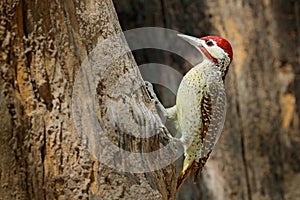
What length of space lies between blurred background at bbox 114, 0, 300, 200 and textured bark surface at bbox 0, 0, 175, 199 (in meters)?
1.87

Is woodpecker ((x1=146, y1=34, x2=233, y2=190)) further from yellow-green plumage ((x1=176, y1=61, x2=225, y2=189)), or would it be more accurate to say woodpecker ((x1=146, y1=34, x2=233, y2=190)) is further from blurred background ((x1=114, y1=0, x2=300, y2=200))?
blurred background ((x1=114, y1=0, x2=300, y2=200))

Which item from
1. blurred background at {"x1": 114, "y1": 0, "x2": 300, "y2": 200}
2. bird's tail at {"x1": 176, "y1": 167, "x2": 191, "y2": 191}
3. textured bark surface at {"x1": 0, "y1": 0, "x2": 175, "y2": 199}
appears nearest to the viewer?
textured bark surface at {"x1": 0, "y1": 0, "x2": 175, "y2": 199}

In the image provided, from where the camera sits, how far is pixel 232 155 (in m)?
4.32

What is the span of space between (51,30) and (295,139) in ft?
8.89

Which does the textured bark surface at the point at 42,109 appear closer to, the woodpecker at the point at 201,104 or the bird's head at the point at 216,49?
Answer: the woodpecker at the point at 201,104

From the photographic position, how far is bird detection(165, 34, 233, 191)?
3117mm

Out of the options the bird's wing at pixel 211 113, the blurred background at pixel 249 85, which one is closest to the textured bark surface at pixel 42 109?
the bird's wing at pixel 211 113

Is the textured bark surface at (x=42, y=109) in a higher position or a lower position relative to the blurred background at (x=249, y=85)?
higher

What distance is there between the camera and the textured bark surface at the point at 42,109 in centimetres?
229

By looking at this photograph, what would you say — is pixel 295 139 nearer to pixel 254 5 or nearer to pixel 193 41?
pixel 254 5

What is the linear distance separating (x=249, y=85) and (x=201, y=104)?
1.37 m

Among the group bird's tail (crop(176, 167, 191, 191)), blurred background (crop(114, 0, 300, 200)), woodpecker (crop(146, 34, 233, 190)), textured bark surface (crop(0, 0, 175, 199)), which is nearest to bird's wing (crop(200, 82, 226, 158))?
woodpecker (crop(146, 34, 233, 190))

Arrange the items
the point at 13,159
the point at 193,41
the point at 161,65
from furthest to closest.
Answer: the point at 161,65, the point at 193,41, the point at 13,159

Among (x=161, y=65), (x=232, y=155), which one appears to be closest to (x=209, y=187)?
(x=232, y=155)
